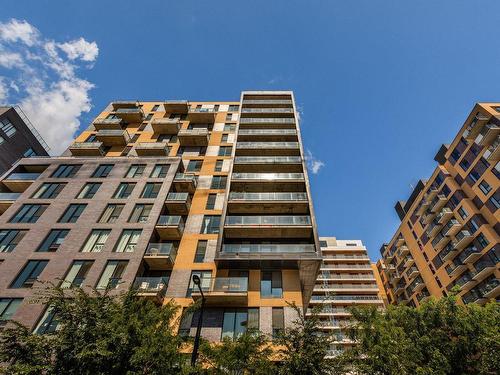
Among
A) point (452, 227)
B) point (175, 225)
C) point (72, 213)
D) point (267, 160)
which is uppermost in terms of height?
point (267, 160)

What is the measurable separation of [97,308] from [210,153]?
905 inches

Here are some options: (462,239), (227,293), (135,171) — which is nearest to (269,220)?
(227,293)

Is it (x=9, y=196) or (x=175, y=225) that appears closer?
(x=175, y=225)

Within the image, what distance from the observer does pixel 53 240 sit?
70.4 ft

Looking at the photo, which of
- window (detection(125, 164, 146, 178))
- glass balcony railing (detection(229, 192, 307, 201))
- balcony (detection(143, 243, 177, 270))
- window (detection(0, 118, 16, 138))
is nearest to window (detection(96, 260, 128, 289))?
balcony (detection(143, 243, 177, 270))

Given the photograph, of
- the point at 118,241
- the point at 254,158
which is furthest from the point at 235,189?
the point at 118,241

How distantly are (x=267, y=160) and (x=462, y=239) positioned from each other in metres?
28.7

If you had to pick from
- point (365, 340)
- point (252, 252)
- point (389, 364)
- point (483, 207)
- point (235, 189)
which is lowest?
point (389, 364)

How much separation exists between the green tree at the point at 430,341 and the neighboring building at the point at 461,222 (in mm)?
23682

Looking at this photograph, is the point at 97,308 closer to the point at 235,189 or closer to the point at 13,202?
the point at 235,189

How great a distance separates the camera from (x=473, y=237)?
3403 centimetres

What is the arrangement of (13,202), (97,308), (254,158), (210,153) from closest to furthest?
(97,308) < (13,202) < (254,158) < (210,153)

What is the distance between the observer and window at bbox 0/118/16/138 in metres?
35.3

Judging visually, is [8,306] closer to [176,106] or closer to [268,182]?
[268,182]
